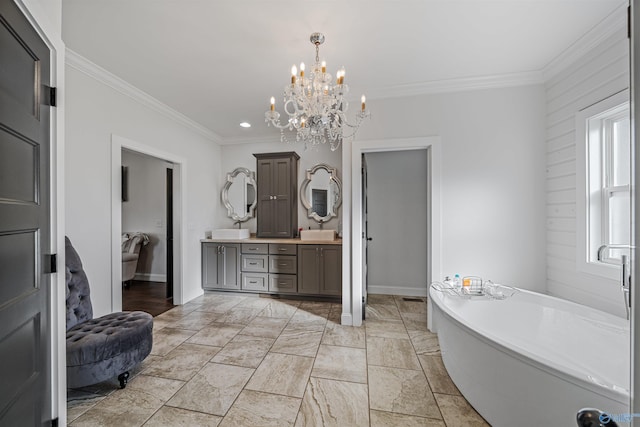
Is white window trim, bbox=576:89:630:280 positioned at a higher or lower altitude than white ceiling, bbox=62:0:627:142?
lower

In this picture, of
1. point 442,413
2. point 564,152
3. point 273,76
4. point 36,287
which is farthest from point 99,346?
point 564,152

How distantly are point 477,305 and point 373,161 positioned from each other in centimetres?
255

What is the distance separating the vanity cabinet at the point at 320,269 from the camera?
3861 mm

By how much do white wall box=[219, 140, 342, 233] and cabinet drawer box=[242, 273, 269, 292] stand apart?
967 millimetres

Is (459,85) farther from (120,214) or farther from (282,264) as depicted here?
(120,214)

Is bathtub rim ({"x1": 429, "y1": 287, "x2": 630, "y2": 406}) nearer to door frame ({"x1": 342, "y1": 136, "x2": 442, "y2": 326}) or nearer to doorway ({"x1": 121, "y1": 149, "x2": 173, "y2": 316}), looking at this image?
door frame ({"x1": 342, "y1": 136, "x2": 442, "y2": 326})

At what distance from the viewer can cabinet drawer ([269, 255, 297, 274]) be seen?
159 inches

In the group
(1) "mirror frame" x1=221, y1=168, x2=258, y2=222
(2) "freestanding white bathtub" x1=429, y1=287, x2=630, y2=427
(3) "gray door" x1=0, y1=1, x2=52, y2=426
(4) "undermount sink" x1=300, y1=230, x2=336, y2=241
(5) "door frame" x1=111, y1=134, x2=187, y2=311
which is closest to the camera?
(3) "gray door" x1=0, y1=1, x2=52, y2=426

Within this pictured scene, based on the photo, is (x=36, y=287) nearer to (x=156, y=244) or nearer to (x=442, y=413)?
(x=442, y=413)

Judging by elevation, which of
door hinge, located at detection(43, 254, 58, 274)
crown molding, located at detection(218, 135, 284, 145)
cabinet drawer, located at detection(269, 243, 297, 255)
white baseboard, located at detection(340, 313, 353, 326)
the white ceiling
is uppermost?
the white ceiling

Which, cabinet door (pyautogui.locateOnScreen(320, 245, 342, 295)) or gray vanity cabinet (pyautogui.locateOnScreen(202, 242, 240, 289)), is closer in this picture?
cabinet door (pyautogui.locateOnScreen(320, 245, 342, 295))

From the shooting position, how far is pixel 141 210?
5.12 meters

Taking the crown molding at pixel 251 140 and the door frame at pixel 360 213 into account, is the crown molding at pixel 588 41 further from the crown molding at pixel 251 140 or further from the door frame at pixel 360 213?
the crown molding at pixel 251 140

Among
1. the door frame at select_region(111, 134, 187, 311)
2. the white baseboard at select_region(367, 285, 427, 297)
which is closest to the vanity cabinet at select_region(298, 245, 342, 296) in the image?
the white baseboard at select_region(367, 285, 427, 297)
